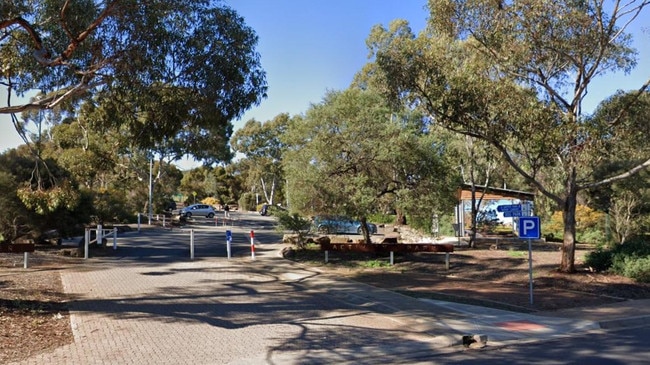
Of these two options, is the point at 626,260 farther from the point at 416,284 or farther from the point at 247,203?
the point at 247,203

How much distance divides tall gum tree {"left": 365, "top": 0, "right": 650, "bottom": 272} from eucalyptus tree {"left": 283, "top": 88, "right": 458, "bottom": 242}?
12.9 ft

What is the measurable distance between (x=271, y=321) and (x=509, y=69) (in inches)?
388

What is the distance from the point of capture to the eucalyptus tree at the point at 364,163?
19766 millimetres

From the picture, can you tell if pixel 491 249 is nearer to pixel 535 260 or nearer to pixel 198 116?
pixel 535 260

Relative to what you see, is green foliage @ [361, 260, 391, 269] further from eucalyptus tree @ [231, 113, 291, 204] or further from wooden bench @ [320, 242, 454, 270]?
eucalyptus tree @ [231, 113, 291, 204]

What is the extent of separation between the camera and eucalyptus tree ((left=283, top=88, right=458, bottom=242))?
1977cm

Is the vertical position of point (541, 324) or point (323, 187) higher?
point (323, 187)

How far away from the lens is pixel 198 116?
13.3 metres

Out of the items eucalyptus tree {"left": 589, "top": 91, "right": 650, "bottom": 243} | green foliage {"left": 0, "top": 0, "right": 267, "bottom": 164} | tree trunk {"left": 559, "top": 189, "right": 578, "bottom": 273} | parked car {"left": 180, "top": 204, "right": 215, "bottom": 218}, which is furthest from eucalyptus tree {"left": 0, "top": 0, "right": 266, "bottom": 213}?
parked car {"left": 180, "top": 204, "right": 215, "bottom": 218}

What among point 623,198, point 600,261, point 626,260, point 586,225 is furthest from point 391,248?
point 586,225

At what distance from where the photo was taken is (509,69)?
15.3 metres

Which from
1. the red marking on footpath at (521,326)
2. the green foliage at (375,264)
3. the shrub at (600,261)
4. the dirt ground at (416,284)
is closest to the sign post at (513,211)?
the dirt ground at (416,284)

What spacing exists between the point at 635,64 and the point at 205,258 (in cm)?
1569

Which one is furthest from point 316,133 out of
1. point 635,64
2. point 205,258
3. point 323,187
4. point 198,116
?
point 635,64
